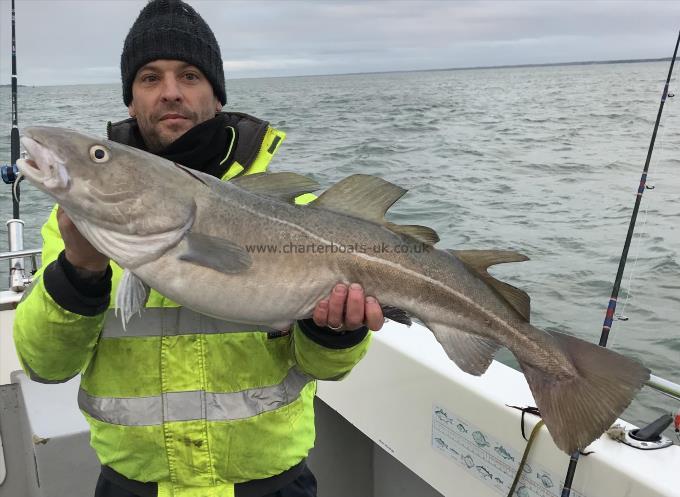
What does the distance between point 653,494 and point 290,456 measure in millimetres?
1299

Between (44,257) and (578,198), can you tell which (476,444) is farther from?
(578,198)

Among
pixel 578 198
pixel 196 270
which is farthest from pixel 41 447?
pixel 578 198

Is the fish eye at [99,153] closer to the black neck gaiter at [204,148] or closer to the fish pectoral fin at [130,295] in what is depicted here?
the fish pectoral fin at [130,295]

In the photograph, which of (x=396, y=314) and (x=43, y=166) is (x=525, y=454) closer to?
(x=396, y=314)

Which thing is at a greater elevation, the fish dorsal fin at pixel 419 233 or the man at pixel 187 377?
the fish dorsal fin at pixel 419 233

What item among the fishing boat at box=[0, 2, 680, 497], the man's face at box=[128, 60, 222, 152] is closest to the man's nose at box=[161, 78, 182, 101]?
the man's face at box=[128, 60, 222, 152]

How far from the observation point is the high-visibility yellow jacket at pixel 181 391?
2225mm

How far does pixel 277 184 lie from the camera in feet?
7.34

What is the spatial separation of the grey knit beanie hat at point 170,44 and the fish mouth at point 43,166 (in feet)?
3.21

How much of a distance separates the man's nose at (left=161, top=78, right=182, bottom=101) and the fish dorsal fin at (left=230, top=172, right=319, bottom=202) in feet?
1.91

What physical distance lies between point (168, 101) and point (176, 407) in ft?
3.98

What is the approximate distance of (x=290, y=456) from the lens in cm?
235

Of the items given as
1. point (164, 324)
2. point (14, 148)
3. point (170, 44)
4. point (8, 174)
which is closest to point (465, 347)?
point (164, 324)

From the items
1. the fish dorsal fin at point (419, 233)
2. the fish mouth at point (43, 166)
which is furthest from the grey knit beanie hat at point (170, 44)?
the fish dorsal fin at point (419, 233)
